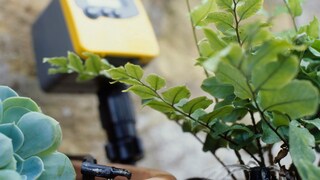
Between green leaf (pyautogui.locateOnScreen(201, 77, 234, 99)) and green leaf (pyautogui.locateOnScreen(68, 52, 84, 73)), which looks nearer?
green leaf (pyautogui.locateOnScreen(201, 77, 234, 99))

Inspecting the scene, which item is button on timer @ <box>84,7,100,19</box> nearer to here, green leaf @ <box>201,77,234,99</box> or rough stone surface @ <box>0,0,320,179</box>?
rough stone surface @ <box>0,0,320,179</box>

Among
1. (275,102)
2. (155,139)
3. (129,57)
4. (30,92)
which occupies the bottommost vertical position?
(155,139)

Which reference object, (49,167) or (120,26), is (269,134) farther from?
(120,26)

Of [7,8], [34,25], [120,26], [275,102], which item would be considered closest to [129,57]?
[120,26]

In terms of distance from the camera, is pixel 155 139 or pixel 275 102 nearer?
pixel 275 102

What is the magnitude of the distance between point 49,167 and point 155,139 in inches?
36.2

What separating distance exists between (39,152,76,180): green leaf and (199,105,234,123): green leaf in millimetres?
140

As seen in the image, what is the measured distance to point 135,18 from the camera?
2.95 ft

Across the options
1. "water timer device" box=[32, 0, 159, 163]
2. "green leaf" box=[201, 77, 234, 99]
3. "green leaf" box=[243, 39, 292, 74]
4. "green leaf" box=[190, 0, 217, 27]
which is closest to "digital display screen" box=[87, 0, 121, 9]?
"water timer device" box=[32, 0, 159, 163]

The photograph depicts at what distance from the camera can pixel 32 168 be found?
0.41 meters

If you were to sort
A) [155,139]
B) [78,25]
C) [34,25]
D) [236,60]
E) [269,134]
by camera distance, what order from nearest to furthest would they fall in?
[236,60] < [269,134] < [78,25] < [34,25] < [155,139]

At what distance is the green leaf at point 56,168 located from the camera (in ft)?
1.39

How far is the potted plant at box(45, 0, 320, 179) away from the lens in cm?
32

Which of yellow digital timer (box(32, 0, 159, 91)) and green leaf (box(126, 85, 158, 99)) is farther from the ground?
green leaf (box(126, 85, 158, 99))
